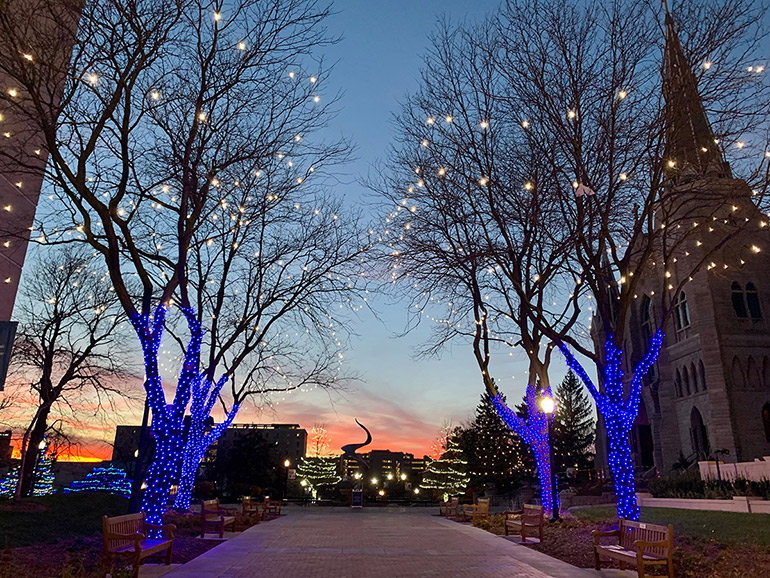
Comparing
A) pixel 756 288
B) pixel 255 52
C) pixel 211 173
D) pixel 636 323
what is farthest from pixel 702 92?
pixel 636 323

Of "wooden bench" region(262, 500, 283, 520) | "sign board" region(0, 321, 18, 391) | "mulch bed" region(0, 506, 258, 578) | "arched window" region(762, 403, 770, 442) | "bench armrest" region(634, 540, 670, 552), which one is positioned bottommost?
"wooden bench" region(262, 500, 283, 520)

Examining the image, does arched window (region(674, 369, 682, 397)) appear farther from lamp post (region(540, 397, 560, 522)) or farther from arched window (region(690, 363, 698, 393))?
lamp post (region(540, 397, 560, 522))

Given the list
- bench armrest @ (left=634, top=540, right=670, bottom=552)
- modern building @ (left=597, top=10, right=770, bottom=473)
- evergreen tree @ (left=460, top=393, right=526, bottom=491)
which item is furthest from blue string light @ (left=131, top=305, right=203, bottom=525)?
evergreen tree @ (left=460, top=393, right=526, bottom=491)

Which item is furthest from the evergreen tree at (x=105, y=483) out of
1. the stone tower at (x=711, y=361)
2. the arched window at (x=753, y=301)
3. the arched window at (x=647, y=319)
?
the arched window at (x=753, y=301)

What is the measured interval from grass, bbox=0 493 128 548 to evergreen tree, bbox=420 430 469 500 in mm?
26738

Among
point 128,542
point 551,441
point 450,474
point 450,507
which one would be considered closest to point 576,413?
point 450,474

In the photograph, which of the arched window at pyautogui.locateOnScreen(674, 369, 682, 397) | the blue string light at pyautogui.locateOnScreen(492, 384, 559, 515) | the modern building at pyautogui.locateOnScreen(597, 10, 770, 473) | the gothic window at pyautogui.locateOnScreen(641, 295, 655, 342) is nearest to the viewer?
the blue string light at pyautogui.locateOnScreen(492, 384, 559, 515)

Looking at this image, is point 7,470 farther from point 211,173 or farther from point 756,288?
point 756,288

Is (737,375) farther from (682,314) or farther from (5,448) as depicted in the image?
(5,448)

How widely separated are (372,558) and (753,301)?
3448cm

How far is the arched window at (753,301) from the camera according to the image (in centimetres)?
3569

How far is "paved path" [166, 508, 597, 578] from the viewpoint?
930cm

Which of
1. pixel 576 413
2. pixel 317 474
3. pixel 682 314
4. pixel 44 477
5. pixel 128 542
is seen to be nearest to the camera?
pixel 128 542

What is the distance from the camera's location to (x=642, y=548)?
8.27 meters
